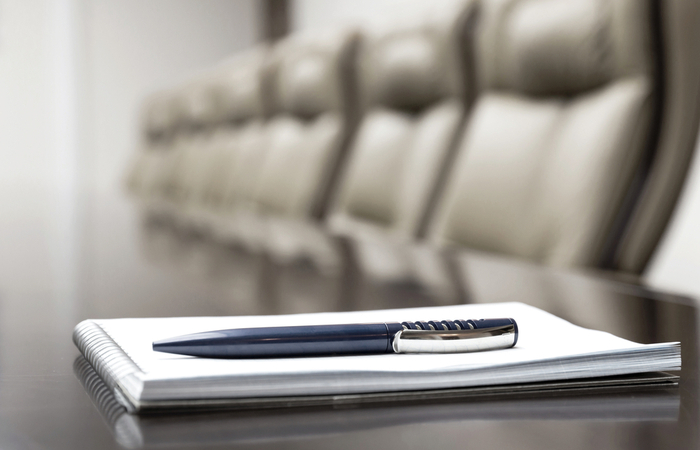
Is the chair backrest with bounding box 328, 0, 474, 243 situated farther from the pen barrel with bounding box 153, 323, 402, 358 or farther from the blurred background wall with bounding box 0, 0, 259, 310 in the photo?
the blurred background wall with bounding box 0, 0, 259, 310

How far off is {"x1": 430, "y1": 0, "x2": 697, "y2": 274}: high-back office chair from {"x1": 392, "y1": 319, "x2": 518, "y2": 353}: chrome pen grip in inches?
22.3

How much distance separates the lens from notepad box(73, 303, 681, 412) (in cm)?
20

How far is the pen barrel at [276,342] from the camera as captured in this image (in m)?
0.21

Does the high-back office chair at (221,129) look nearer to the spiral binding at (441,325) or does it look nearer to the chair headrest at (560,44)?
the chair headrest at (560,44)

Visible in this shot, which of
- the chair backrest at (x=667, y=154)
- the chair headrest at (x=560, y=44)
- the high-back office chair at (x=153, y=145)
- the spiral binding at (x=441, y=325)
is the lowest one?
the spiral binding at (x=441, y=325)

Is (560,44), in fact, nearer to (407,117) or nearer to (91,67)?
(407,117)

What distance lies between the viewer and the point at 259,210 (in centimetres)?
193

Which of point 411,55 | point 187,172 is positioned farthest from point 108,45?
point 411,55

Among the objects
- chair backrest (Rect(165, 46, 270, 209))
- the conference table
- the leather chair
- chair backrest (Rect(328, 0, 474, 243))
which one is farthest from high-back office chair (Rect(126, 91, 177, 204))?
the conference table

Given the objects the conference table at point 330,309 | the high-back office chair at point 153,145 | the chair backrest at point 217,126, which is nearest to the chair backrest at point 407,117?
the conference table at point 330,309

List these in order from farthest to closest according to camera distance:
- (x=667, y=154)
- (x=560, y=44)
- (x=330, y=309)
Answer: (x=560, y=44)
(x=667, y=154)
(x=330, y=309)

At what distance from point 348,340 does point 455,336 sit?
34mm

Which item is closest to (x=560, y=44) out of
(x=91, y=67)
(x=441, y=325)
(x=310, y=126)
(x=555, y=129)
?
(x=555, y=129)

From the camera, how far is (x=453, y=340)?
0.77 ft
